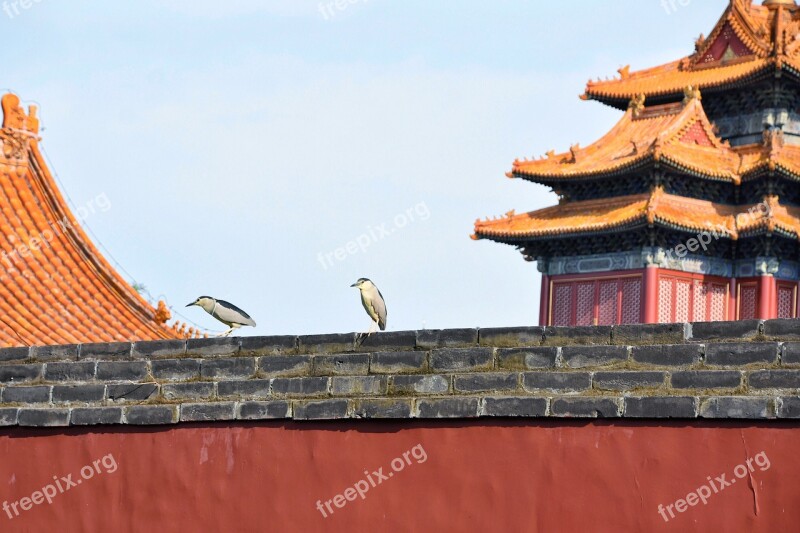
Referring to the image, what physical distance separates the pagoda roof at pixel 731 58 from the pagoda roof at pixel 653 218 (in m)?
2.81

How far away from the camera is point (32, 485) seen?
10055mm

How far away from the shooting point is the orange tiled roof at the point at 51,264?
1705 cm

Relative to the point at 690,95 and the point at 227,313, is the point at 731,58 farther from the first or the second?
the point at 227,313

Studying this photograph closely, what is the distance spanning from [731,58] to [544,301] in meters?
6.68

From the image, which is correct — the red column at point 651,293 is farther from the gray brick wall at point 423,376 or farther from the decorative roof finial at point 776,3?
the gray brick wall at point 423,376

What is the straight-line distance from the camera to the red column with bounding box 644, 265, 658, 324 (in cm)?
2572

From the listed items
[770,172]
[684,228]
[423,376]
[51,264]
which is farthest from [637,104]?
[423,376]

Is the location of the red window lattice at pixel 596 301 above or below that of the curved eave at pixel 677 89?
below

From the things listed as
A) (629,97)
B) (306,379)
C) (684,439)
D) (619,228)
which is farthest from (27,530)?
(629,97)

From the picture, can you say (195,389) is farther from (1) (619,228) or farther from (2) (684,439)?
(1) (619,228)

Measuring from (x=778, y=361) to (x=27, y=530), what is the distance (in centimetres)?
554

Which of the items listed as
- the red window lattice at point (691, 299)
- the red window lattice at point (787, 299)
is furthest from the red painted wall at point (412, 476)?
the red window lattice at point (787, 299)

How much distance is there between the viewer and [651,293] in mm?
26234

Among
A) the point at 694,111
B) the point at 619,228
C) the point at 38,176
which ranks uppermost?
the point at 694,111
